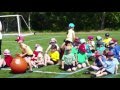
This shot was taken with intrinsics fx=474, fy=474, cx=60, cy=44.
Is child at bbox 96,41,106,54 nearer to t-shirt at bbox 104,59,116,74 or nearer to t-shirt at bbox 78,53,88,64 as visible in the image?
t-shirt at bbox 78,53,88,64

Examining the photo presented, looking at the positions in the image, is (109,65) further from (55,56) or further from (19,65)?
(19,65)

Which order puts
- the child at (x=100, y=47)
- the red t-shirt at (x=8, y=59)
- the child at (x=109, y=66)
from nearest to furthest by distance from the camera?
the child at (x=109, y=66) < the red t-shirt at (x=8, y=59) < the child at (x=100, y=47)

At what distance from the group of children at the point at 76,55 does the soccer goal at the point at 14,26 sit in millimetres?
2529

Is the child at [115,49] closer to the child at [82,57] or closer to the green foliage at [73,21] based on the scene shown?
the child at [82,57]

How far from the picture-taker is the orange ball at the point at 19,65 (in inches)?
438

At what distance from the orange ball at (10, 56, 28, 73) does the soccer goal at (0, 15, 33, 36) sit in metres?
3.46

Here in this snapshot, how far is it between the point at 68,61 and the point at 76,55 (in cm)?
33

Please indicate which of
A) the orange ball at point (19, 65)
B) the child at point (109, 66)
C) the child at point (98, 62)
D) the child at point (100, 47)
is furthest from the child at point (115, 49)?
the orange ball at point (19, 65)

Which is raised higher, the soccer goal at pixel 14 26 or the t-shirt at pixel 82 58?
the soccer goal at pixel 14 26

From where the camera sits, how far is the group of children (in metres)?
11.0

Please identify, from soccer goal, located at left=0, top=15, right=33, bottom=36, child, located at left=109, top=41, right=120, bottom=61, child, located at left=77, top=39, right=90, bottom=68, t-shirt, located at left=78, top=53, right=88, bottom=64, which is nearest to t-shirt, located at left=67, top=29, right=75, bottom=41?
child, located at left=77, top=39, right=90, bottom=68
